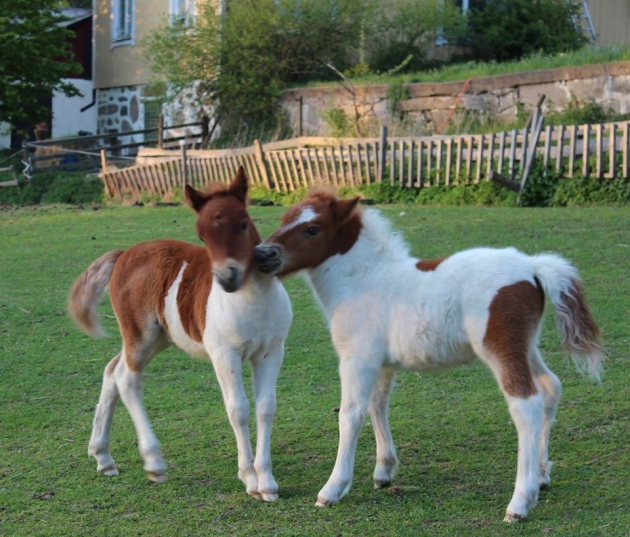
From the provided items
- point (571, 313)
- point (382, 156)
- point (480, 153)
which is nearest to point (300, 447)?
point (571, 313)

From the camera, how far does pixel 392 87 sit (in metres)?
23.5

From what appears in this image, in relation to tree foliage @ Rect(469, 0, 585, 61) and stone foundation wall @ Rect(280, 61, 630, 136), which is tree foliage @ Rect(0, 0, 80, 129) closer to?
stone foundation wall @ Rect(280, 61, 630, 136)

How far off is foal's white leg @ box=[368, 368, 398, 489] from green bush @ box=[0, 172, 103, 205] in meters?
21.2

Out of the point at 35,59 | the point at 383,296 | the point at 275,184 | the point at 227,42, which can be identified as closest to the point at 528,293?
the point at 383,296

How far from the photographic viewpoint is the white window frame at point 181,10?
28448 mm

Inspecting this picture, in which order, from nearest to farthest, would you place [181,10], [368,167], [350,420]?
[350,420], [368,167], [181,10]

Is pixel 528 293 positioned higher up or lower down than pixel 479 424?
higher up

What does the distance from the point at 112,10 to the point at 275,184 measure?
16.0m

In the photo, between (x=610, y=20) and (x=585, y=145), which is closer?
(x=585, y=145)

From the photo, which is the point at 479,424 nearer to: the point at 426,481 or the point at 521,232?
the point at 426,481

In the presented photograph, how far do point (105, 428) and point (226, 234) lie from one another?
1.70 metres

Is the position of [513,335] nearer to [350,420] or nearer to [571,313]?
[571,313]

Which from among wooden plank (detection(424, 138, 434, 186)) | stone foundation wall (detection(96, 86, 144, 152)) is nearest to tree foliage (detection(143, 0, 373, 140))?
stone foundation wall (detection(96, 86, 144, 152))

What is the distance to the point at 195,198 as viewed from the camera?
15.9ft
